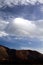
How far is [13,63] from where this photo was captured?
25594mm

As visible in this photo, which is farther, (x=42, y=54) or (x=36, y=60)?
(x=42, y=54)

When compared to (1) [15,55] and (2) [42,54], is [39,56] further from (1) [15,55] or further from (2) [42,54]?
(1) [15,55]

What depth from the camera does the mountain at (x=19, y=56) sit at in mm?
27020

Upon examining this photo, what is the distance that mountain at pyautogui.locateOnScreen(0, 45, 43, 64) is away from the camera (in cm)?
2702

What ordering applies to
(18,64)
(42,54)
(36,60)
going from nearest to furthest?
(18,64) < (36,60) < (42,54)

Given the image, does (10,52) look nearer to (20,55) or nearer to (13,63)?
(20,55)

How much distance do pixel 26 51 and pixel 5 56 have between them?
390 centimetres

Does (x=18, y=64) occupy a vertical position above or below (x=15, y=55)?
below

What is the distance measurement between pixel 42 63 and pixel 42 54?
4414 millimetres

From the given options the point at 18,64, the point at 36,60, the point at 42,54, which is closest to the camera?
the point at 18,64

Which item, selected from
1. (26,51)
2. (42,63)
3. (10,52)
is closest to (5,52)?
(10,52)

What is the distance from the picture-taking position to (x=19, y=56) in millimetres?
29078

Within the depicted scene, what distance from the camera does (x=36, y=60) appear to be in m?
27.6

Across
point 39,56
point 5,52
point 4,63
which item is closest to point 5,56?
point 5,52
